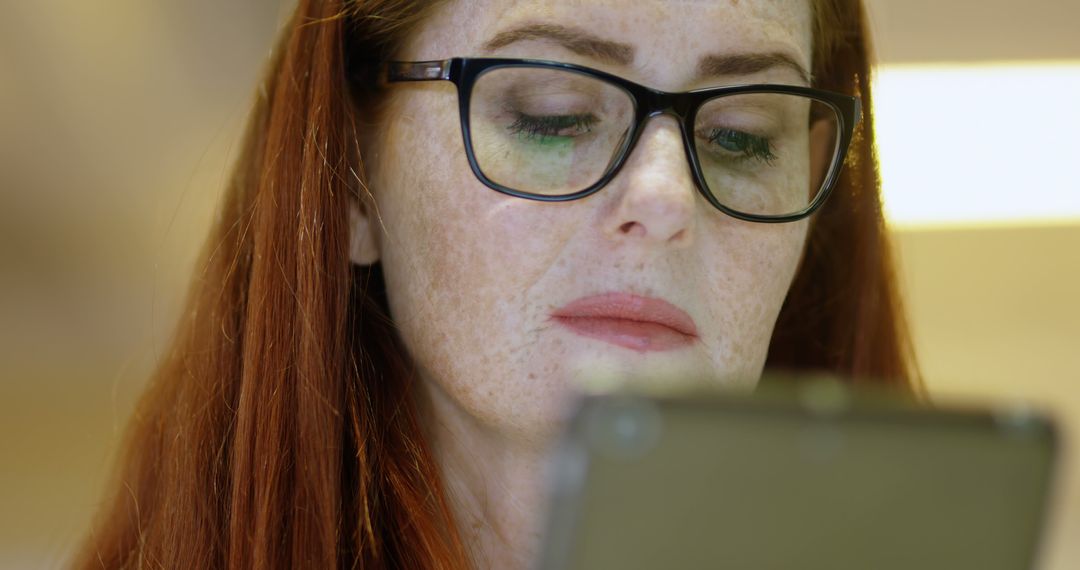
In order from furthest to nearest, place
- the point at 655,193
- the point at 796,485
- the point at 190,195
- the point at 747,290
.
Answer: the point at 190,195
the point at 747,290
the point at 655,193
the point at 796,485

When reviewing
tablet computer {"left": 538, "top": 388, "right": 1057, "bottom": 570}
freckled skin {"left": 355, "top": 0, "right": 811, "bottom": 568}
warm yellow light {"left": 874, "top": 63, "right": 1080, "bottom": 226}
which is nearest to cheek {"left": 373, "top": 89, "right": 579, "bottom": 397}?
freckled skin {"left": 355, "top": 0, "right": 811, "bottom": 568}

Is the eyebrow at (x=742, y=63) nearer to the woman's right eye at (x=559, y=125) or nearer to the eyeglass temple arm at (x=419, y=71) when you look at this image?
the woman's right eye at (x=559, y=125)

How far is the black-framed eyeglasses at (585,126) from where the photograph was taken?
90cm

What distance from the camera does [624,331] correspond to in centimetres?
89

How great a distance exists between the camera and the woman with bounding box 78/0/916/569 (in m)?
0.90

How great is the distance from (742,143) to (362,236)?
0.40 metres

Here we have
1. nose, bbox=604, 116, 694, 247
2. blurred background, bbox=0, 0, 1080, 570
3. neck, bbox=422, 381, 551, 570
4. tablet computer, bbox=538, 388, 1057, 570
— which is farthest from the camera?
blurred background, bbox=0, 0, 1080, 570

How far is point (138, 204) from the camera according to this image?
2.36 m

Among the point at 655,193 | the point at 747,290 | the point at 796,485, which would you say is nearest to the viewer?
the point at 796,485

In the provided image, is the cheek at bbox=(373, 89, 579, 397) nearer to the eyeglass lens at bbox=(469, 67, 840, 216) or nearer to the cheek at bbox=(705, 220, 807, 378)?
the eyeglass lens at bbox=(469, 67, 840, 216)

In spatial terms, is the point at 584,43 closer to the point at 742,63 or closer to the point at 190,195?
the point at 742,63

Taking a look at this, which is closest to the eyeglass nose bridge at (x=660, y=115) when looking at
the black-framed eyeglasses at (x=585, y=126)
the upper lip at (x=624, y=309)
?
the black-framed eyeglasses at (x=585, y=126)

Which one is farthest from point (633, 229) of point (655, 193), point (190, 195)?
point (190, 195)

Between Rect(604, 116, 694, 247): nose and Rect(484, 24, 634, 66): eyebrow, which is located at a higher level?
A: Rect(484, 24, 634, 66): eyebrow
